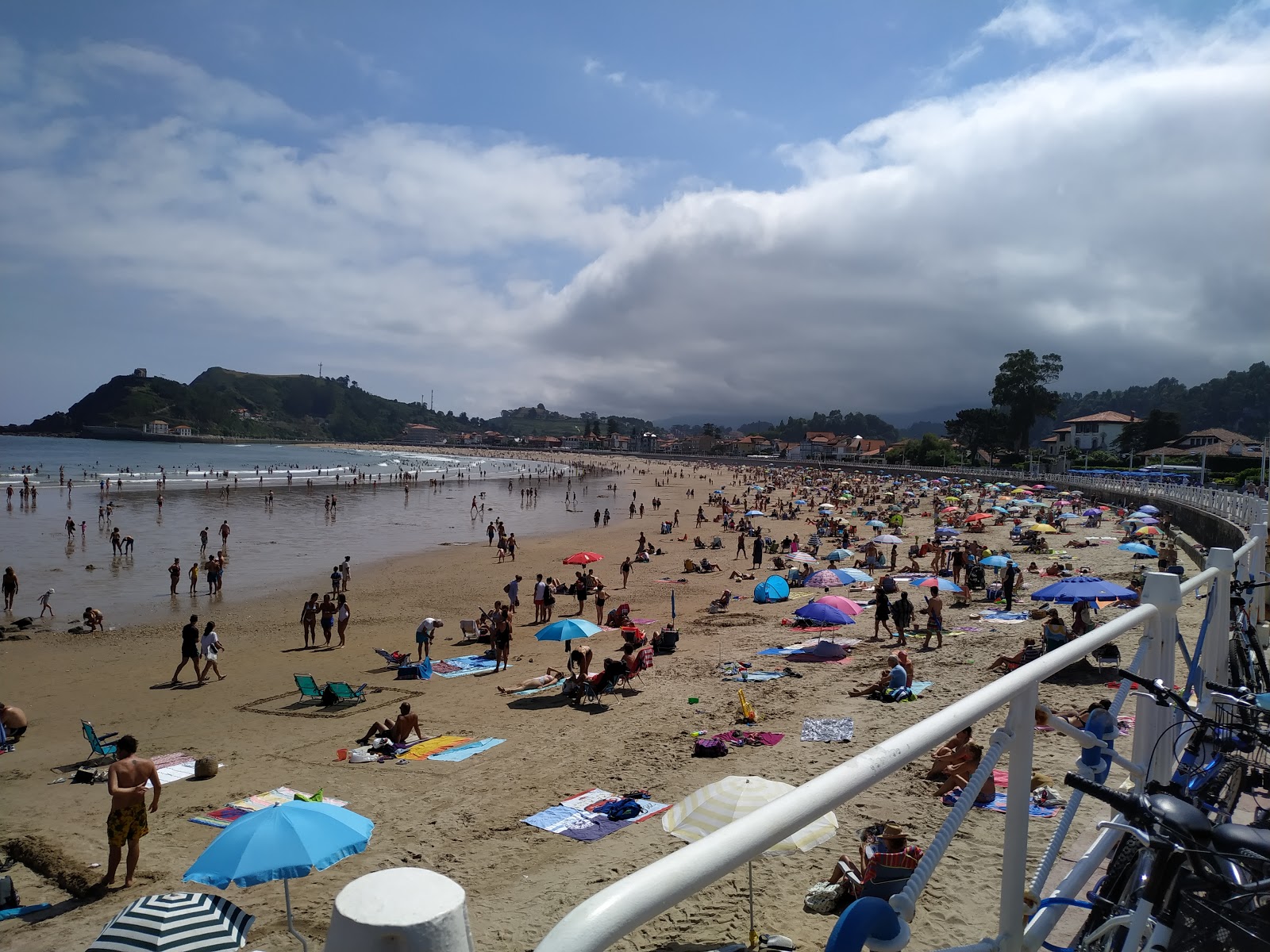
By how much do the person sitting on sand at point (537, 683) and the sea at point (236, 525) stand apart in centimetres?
1143

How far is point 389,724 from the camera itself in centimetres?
1067

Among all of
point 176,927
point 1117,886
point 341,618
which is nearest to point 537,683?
point 341,618

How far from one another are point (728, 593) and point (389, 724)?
11.3m

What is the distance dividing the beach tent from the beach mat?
12454mm

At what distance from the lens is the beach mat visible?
8.36m

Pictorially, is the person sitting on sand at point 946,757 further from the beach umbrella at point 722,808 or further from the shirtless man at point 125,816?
the shirtless man at point 125,816

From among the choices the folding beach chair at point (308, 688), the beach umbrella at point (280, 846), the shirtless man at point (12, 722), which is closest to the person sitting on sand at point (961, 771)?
the beach umbrella at point (280, 846)

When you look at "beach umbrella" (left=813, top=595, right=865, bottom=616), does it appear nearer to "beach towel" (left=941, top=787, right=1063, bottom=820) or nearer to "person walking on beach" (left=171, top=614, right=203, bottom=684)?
"beach towel" (left=941, top=787, right=1063, bottom=820)

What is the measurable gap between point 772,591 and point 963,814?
18126 mm

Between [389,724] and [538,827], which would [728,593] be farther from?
[538,827]

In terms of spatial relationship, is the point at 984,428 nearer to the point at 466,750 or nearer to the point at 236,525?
the point at 236,525

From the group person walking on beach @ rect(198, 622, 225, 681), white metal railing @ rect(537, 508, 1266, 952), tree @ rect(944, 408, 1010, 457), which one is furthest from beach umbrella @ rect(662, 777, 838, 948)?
tree @ rect(944, 408, 1010, 457)

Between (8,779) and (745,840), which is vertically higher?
(745,840)

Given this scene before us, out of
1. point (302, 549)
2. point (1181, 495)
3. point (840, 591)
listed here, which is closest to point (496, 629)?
point (840, 591)
